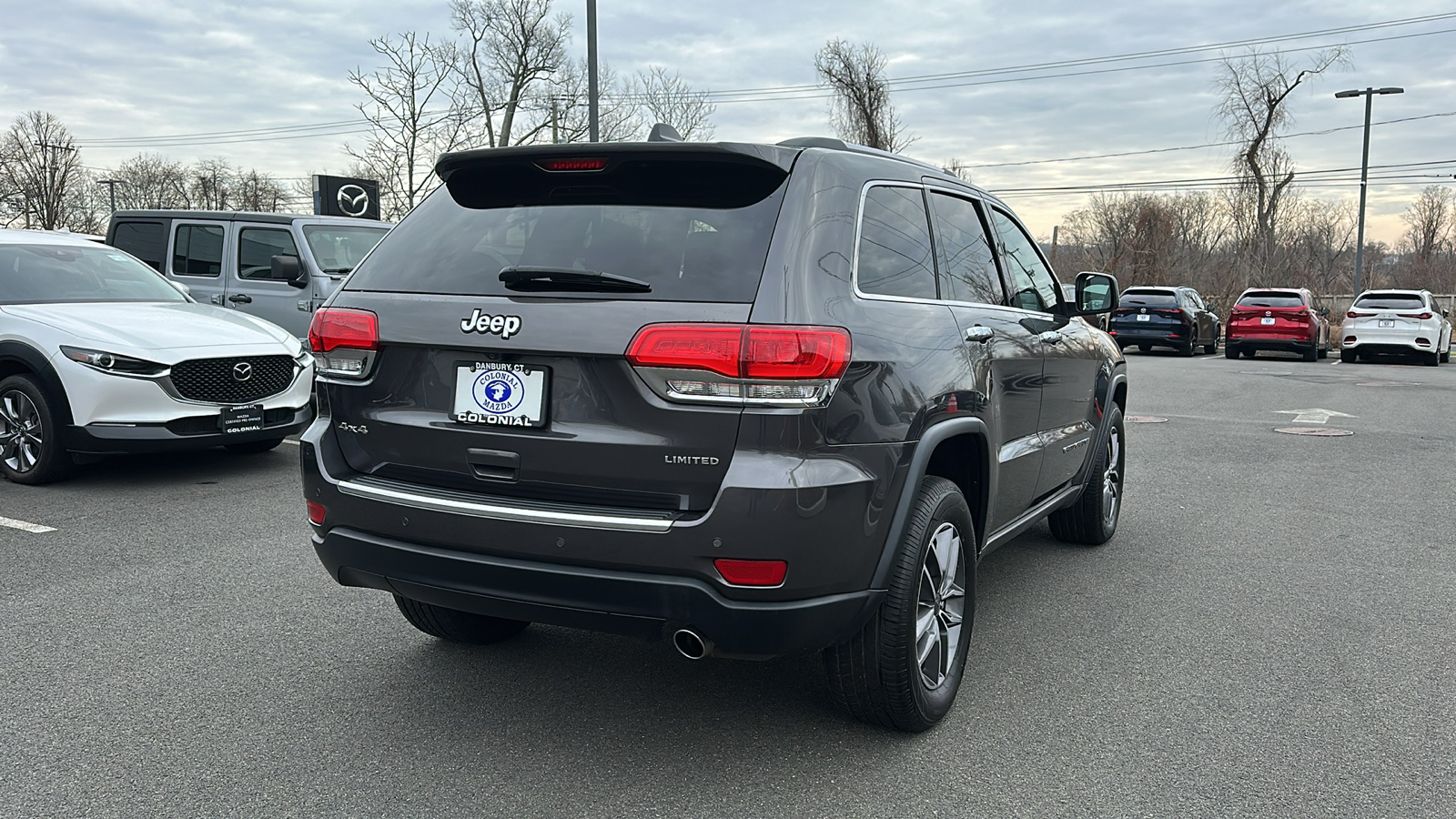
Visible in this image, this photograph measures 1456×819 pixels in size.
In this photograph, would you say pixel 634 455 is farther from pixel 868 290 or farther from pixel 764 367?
pixel 868 290

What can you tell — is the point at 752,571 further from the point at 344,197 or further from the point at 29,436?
the point at 344,197

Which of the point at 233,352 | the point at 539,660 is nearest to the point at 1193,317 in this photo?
the point at 233,352

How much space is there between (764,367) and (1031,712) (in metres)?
1.64

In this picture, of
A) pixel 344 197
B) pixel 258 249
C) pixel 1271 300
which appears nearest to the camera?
pixel 258 249

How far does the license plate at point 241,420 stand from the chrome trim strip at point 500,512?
4.55 m

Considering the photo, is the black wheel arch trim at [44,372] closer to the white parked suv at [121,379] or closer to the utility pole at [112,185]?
the white parked suv at [121,379]

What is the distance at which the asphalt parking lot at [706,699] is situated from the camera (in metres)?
3.05

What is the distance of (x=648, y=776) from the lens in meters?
3.16

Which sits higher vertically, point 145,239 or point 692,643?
point 145,239

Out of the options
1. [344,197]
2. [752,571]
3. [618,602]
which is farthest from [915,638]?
[344,197]

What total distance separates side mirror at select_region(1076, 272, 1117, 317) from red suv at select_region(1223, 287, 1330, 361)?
20.0 m

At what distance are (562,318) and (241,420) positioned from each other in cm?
527

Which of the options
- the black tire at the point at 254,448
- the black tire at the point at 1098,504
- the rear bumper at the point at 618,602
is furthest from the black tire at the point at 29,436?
the black tire at the point at 1098,504

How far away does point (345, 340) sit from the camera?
11.1 feet
